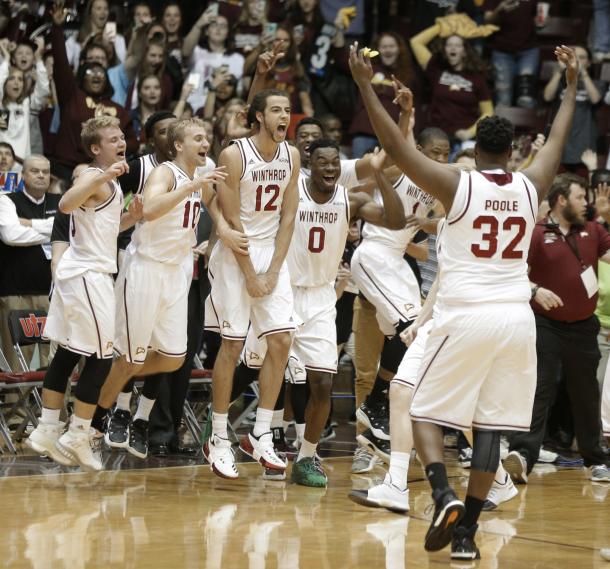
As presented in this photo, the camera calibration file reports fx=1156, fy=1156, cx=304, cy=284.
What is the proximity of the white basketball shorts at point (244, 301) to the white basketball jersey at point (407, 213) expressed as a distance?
4.54ft

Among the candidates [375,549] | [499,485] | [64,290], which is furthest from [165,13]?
[375,549]

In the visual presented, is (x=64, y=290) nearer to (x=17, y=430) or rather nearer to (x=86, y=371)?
(x=86, y=371)

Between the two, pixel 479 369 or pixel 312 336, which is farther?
pixel 312 336

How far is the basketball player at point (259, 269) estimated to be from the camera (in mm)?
7723

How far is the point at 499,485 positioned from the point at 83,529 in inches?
102

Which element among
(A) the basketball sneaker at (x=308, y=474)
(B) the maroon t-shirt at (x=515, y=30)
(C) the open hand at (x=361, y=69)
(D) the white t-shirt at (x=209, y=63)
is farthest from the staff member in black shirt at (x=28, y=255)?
(B) the maroon t-shirt at (x=515, y=30)

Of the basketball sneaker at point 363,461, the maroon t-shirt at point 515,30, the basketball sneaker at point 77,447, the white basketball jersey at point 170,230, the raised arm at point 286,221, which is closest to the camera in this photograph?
the basketball sneaker at point 77,447

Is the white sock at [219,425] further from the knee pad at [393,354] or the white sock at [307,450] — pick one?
the knee pad at [393,354]

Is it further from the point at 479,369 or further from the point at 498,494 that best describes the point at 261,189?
the point at 479,369

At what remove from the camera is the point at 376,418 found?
8703 mm

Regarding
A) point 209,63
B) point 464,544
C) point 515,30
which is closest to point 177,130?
point 464,544

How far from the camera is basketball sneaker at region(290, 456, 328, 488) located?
25.2ft

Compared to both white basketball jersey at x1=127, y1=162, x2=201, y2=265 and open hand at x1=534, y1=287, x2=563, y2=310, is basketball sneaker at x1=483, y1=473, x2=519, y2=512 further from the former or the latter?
white basketball jersey at x1=127, y1=162, x2=201, y2=265

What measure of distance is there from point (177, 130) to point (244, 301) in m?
→ 1.28
